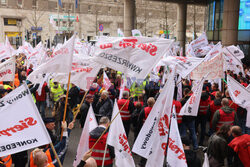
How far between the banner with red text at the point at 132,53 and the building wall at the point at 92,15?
41.2 metres

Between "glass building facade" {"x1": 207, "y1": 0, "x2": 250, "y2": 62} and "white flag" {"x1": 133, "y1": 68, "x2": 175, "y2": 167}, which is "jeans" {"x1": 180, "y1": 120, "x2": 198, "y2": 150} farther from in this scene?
"glass building facade" {"x1": 207, "y1": 0, "x2": 250, "y2": 62}

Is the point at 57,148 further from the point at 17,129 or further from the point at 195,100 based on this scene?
the point at 195,100

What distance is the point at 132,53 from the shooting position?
5359 mm

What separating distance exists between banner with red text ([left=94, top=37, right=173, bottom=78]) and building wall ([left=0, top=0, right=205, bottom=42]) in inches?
1620

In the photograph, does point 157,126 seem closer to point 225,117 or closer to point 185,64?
point 225,117

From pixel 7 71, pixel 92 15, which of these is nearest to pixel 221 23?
pixel 7 71

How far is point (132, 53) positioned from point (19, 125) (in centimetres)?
258

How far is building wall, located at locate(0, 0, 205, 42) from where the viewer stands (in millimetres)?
47656

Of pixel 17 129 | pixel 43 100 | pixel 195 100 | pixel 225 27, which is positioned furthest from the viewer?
pixel 225 27

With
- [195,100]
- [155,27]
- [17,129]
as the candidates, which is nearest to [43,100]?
[195,100]

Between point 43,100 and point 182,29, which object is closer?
point 43,100

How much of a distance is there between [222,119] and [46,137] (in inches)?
181

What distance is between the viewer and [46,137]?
368 centimetres

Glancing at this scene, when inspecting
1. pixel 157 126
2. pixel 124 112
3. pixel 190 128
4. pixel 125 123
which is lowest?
pixel 190 128
